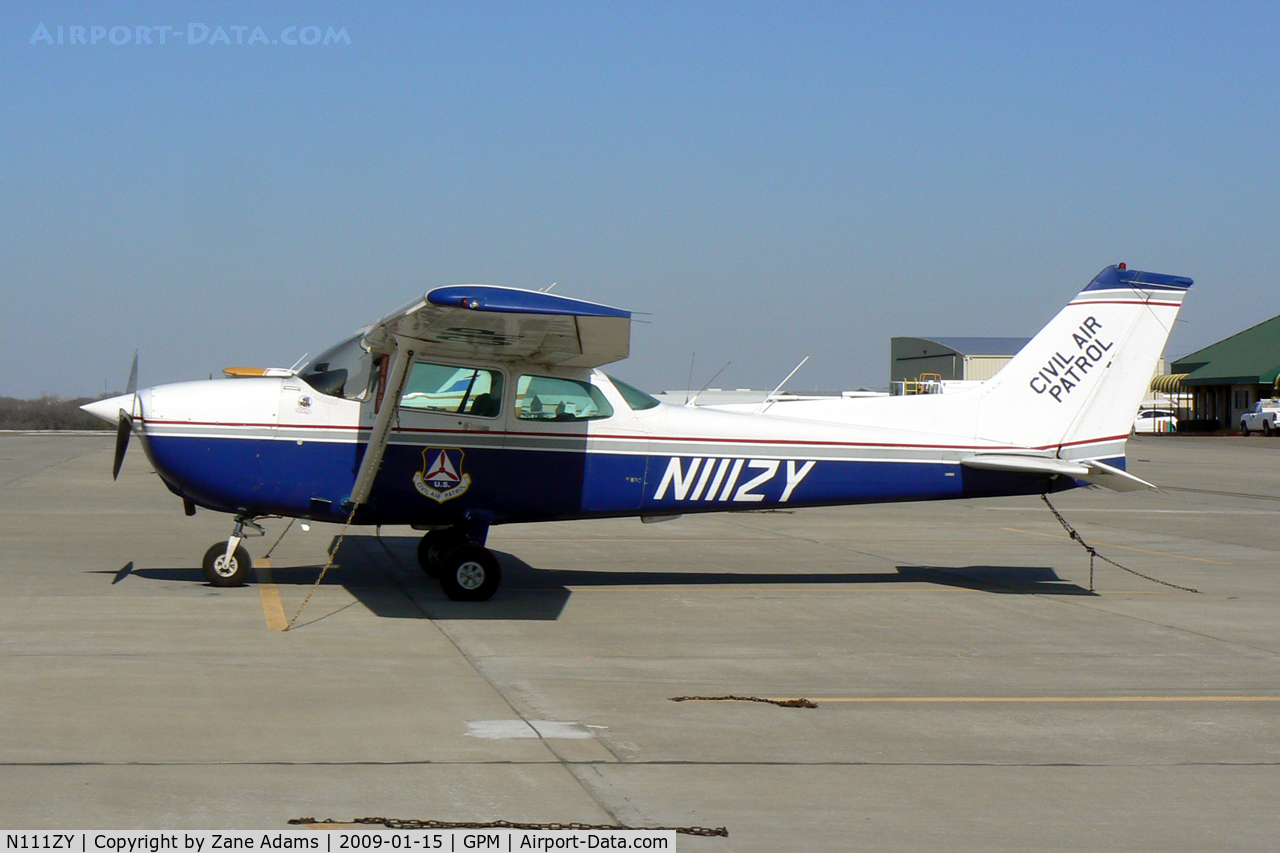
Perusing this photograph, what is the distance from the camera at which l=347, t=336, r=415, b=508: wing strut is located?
9.02 metres

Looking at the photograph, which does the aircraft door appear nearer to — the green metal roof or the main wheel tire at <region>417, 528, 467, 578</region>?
the main wheel tire at <region>417, 528, 467, 578</region>

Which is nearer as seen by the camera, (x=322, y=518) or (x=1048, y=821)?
(x=1048, y=821)

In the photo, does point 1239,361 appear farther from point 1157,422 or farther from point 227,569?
point 227,569

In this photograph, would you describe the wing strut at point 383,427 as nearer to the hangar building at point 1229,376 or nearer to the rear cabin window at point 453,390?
the rear cabin window at point 453,390

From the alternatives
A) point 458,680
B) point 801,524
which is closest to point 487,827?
point 458,680

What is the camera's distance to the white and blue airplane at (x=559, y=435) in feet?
30.7

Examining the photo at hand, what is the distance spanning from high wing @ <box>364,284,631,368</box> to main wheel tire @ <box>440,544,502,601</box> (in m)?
1.59

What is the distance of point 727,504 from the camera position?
1023cm

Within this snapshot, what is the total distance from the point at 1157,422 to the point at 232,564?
223 feet

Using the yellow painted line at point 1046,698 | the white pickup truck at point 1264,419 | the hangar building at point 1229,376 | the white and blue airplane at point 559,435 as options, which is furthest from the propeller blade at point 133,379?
the hangar building at point 1229,376

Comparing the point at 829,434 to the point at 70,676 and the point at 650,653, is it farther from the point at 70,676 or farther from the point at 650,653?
the point at 70,676

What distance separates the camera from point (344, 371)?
973 centimetres

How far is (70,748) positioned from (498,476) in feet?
16.2

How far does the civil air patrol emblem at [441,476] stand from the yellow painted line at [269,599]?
55.7 inches
